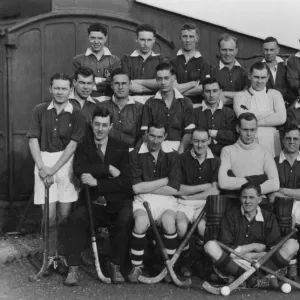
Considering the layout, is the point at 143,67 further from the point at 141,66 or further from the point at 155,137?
the point at 155,137

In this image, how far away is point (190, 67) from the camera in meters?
6.88

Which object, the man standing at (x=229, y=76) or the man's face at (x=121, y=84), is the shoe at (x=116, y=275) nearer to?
the man's face at (x=121, y=84)

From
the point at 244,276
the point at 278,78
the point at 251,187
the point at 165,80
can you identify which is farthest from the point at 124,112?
the point at 244,276

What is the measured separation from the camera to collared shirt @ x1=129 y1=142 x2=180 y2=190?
5.75m

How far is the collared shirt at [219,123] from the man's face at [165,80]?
397mm

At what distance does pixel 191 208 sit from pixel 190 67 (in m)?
1.92

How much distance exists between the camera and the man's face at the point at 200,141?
5.71 metres

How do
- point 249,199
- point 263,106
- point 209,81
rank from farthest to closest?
point 263,106
point 209,81
point 249,199

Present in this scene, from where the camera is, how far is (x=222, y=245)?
17.4 feet

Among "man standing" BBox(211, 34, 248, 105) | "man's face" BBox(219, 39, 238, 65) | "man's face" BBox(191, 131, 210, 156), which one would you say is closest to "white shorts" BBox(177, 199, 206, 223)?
"man's face" BBox(191, 131, 210, 156)

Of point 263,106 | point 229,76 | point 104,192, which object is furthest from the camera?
point 229,76

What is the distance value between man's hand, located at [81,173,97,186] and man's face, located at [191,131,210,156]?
106 cm

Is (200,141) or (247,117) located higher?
Result: (247,117)

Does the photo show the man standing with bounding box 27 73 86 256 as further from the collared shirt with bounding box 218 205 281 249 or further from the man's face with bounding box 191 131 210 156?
the collared shirt with bounding box 218 205 281 249
